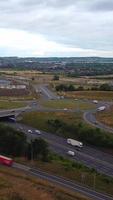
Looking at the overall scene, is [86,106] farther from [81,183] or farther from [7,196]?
[7,196]

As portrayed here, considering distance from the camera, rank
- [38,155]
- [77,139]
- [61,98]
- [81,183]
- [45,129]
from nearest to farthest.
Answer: [81,183] → [38,155] → [77,139] → [45,129] → [61,98]

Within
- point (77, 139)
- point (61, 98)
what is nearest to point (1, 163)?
point (77, 139)

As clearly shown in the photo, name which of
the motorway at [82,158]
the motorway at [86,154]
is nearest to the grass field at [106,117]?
the motorway at [82,158]

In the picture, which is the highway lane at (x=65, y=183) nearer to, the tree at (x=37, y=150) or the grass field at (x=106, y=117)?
the tree at (x=37, y=150)

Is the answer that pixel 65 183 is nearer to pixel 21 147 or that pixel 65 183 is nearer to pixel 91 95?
pixel 21 147

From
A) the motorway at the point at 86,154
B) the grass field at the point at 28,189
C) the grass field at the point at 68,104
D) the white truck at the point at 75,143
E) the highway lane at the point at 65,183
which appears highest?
the grass field at the point at 28,189

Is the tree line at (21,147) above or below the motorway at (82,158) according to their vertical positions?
above

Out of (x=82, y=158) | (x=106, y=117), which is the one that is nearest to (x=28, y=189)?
(x=82, y=158)

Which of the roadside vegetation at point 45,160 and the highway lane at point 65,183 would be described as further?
the roadside vegetation at point 45,160
